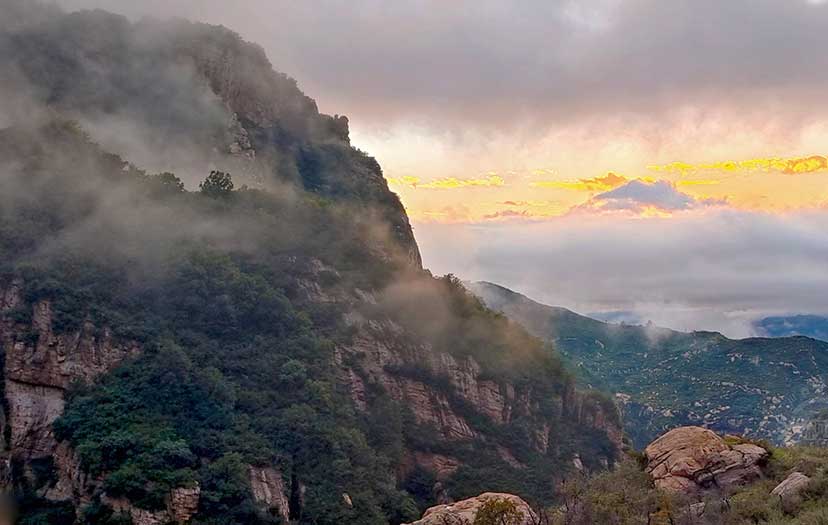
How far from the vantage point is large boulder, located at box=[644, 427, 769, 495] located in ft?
137

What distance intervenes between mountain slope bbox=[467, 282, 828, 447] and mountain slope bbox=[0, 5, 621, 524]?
153ft

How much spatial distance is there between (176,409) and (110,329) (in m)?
9.56

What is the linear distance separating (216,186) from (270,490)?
4234cm

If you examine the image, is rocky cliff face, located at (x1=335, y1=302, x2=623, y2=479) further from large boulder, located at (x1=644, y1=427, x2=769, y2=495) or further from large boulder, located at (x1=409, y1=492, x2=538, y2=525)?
large boulder, located at (x1=644, y1=427, x2=769, y2=495)

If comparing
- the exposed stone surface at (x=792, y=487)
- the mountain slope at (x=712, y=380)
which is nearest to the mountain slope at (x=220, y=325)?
the exposed stone surface at (x=792, y=487)

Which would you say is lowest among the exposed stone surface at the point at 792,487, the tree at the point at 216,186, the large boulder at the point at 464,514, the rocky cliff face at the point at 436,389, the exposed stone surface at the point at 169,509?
the exposed stone surface at the point at 169,509

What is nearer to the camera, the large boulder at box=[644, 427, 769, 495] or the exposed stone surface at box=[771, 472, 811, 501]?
the exposed stone surface at box=[771, 472, 811, 501]

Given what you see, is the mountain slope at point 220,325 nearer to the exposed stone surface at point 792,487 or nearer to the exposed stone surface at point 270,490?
the exposed stone surface at point 270,490

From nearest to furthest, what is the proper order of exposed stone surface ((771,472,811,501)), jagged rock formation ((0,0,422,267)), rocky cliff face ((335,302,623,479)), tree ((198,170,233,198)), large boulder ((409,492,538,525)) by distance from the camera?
exposed stone surface ((771,472,811,501)) → large boulder ((409,492,538,525)) → rocky cliff face ((335,302,623,479)) → tree ((198,170,233,198)) → jagged rock formation ((0,0,422,267))

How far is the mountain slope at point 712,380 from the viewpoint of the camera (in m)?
141

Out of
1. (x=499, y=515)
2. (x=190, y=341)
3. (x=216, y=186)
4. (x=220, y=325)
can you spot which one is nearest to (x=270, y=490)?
(x=190, y=341)

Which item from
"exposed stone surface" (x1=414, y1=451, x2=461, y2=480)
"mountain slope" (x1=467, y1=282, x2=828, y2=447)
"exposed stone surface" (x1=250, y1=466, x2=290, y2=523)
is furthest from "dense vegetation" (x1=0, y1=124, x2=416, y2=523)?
"mountain slope" (x1=467, y1=282, x2=828, y2=447)

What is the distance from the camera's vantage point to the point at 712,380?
525 ft

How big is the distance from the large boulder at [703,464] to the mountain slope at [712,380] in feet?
285
